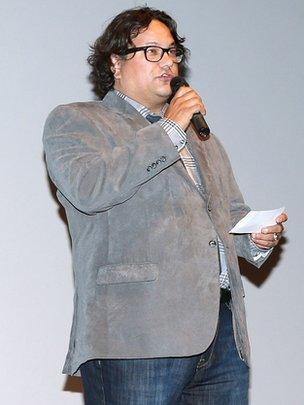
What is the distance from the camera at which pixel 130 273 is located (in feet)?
6.61

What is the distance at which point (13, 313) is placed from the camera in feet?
9.74

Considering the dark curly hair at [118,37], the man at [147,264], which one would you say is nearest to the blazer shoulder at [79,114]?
the man at [147,264]

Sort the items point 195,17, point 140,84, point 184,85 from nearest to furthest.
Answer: point 184,85 < point 140,84 < point 195,17

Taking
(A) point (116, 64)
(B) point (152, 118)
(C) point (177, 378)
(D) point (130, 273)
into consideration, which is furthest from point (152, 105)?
(C) point (177, 378)

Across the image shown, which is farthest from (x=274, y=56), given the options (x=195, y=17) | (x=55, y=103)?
(x=55, y=103)

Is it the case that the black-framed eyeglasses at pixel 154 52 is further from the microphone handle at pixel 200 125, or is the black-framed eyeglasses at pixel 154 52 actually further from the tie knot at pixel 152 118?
the microphone handle at pixel 200 125

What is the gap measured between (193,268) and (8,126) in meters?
1.17

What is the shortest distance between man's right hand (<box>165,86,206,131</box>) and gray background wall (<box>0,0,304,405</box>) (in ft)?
3.38

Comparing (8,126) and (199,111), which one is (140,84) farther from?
(8,126)

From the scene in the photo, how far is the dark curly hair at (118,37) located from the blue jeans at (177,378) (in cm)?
72

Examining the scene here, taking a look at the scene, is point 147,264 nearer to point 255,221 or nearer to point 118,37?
point 255,221

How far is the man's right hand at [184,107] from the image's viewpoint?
2039 mm

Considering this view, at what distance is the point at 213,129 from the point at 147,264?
1.51 meters

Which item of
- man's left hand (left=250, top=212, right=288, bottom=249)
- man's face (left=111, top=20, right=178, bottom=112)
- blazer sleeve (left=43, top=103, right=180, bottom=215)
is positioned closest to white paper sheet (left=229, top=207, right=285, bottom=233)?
man's left hand (left=250, top=212, right=288, bottom=249)
